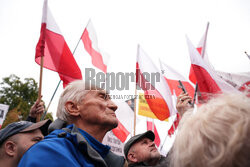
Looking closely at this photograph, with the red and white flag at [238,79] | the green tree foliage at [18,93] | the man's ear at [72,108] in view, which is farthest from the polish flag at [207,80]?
the green tree foliage at [18,93]

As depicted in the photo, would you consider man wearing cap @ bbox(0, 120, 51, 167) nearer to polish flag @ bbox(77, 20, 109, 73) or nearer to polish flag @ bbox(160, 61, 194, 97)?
polish flag @ bbox(77, 20, 109, 73)

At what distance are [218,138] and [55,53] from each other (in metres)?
3.82

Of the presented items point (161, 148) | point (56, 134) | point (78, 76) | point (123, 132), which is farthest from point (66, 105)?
point (161, 148)

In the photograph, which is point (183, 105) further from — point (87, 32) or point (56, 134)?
point (87, 32)

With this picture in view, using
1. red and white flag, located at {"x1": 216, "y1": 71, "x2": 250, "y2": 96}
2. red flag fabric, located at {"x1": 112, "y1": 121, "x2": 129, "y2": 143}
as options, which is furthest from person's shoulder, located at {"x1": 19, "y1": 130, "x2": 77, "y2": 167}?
red flag fabric, located at {"x1": 112, "y1": 121, "x2": 129, "y2": 143}

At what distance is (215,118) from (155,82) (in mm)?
4550

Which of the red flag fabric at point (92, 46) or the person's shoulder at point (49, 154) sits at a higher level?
the red flag fabric at point (92, 46)

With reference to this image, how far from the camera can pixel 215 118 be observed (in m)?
0.97

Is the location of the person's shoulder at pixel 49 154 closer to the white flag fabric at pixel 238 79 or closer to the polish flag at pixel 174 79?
the white flag fabric at pixel 238 79

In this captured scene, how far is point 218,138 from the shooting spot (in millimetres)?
901

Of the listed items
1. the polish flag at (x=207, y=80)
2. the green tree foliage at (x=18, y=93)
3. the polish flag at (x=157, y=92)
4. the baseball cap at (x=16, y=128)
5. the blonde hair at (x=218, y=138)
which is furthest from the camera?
the green tree foliage at (x=18, y=93)

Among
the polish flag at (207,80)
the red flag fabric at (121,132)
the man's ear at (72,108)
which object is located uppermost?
the polish flag at (207,80)

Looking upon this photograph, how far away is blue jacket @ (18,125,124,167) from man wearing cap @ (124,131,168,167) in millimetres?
1115

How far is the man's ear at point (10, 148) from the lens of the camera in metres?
2.17
